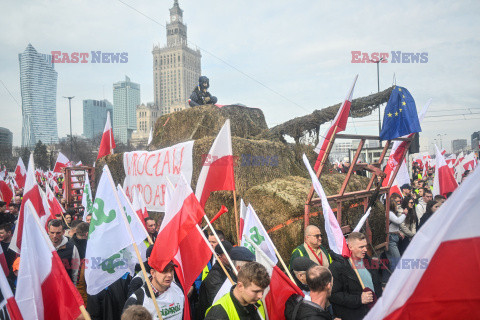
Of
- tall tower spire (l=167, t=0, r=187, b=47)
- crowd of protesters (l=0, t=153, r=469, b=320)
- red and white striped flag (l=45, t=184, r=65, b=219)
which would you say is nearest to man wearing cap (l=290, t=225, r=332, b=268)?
crowd of protesters (l=0, t=153, r=469, b=320)

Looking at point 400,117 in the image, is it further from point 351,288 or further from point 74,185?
point 74,185

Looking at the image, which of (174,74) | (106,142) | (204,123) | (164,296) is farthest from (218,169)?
(174,74)

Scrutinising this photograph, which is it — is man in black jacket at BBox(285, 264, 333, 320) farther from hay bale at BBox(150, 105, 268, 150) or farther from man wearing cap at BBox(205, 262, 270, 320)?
hay bale at BBox(150, 105, 268, 150)

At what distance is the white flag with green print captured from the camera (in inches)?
154

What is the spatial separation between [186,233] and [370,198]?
389cm

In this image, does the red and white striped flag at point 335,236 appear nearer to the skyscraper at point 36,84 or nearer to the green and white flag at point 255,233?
the green and white flag at point 255,233

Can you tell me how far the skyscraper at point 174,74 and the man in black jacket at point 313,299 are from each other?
3854 inches

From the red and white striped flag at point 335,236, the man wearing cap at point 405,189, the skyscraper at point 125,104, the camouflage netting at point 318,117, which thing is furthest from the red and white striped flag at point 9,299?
the skyscraper at point 125,104

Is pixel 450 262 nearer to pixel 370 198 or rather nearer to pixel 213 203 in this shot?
pixel 370 198

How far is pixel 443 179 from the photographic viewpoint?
8.41m

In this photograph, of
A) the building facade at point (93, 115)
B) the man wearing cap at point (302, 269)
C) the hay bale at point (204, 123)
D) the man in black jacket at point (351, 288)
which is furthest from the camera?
the building facade at point (93, 115)

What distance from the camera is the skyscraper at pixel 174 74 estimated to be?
105m

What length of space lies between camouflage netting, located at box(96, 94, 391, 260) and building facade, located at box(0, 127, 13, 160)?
37585 mm

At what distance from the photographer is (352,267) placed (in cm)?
400
